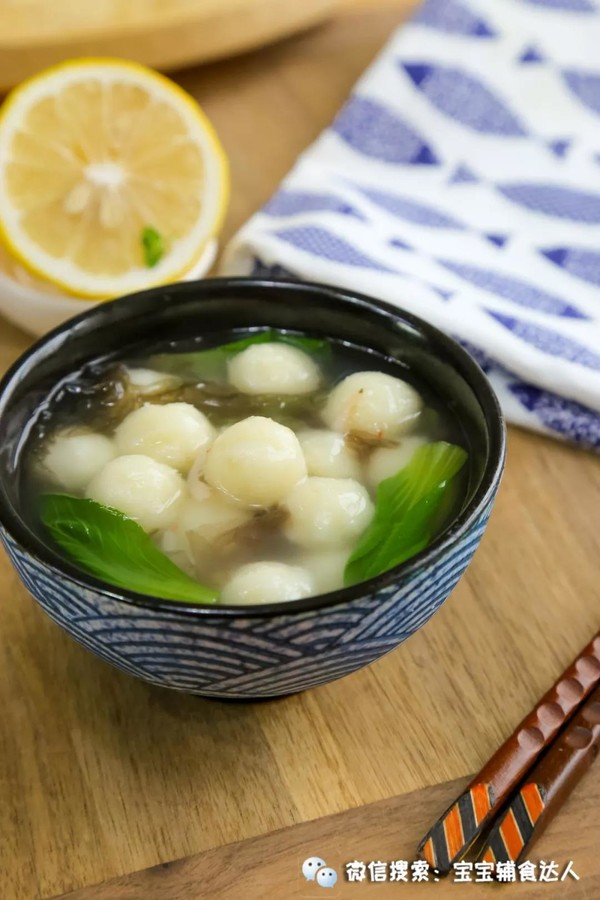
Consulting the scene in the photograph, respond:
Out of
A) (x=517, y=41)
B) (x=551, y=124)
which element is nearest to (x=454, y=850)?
(x=551, y=124)

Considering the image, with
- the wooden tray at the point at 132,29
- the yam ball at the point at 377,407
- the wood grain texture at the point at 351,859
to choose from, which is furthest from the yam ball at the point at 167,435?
the wooden tray at the point at 132,29

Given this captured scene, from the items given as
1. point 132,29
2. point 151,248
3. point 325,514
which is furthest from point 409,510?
point 132,29

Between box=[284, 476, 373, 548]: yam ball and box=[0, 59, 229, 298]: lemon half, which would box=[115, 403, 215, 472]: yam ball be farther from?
box=[0, 59, 229, 298]: lemon half

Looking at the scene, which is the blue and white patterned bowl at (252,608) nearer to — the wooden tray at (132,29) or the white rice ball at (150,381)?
the white rice ball at (150,381)

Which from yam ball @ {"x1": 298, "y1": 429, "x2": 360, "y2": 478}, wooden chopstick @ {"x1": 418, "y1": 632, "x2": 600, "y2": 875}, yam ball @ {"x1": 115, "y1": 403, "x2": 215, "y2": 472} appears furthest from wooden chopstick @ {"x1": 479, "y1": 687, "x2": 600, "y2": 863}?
yam ball @ {"x1": 115, "y1": 403, "x2": 215, "y2": 472}

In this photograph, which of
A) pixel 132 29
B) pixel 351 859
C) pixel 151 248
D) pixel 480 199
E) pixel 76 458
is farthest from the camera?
pixel 132 29

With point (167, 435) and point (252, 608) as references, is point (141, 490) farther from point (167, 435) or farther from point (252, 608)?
point (252, 608)
